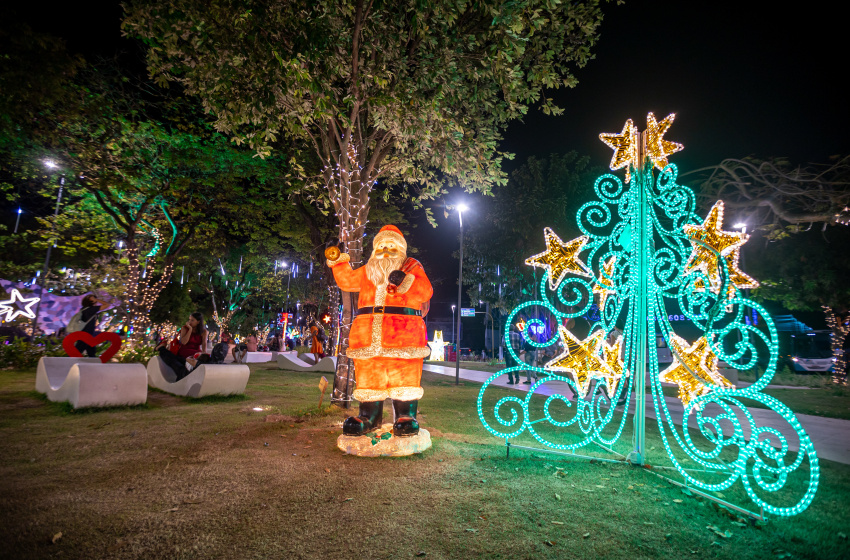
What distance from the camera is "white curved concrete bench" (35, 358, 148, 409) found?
20.0 ft

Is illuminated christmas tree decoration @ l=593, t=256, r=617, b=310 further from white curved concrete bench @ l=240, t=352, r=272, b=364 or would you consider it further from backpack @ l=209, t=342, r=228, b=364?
white curved concrete bench @ l=240, t=352, r=272, b=364

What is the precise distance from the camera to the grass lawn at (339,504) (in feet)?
8.21

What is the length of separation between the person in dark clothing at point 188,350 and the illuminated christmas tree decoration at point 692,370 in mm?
8161

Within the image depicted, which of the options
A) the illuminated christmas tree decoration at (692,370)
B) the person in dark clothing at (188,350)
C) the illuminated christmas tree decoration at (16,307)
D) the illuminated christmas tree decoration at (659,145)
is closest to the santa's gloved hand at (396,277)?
the illuminated christmas tree decoration at (692,370)

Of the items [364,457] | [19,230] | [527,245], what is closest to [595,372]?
[364,457]

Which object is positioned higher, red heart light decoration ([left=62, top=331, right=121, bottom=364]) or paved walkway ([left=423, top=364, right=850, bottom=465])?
red heart light decoration ([left=62, top=331, right=121, bottom=364])

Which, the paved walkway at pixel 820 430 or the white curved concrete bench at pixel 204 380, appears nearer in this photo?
the paved walkway at pixel 820 430

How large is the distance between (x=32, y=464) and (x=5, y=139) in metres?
12.1

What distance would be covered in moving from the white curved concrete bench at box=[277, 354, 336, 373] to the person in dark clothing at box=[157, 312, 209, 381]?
18.3 feet

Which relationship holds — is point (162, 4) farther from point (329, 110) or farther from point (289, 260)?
point (289, 260)

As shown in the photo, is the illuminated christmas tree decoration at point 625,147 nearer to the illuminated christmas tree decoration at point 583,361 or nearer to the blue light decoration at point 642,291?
the blue light decoration at point 642,291

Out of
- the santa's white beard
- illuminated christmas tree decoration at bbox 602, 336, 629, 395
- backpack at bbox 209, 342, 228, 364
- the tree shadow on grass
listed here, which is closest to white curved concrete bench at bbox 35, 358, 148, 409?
the tree shadow on grass

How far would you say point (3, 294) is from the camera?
15.9 meters

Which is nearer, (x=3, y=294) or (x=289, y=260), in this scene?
(x=3, y=294)
